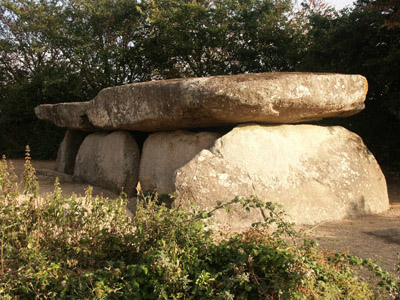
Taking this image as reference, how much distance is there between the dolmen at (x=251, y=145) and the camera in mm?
4738

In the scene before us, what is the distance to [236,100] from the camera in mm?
4809

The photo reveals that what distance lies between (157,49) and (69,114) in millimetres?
4151

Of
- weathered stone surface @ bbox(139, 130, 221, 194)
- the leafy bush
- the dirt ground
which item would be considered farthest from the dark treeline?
the leafy bush

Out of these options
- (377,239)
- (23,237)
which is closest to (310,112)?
(377,239)

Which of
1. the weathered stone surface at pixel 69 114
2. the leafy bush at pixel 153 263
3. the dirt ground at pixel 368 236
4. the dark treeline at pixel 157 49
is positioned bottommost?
the dirt ground at pixel 368 236

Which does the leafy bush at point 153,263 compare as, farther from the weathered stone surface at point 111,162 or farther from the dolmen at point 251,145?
the weathered stone surface at point 111,162

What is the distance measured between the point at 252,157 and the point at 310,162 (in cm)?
87

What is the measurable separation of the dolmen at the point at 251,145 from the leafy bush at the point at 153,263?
1331mm

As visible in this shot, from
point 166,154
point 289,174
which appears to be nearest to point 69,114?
point 166,154

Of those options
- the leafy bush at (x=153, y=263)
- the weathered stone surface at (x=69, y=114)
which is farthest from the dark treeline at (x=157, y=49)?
the leafy bush at (x=153, y=263)

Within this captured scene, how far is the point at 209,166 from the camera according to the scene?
186 inches

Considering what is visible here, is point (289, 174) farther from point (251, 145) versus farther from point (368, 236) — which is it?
point (368, 236)

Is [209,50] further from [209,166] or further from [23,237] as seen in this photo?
[23,237]

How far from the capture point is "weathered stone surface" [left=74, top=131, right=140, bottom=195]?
6398mm
